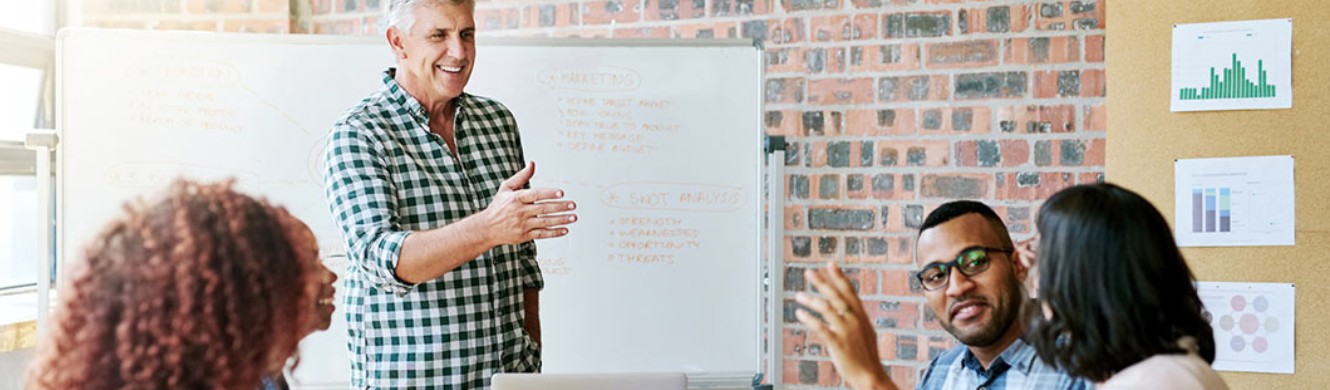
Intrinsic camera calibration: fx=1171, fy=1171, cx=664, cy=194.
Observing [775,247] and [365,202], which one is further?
[775,247]

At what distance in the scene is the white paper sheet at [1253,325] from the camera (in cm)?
263

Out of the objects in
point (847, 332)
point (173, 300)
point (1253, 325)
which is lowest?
point (1253, 325)

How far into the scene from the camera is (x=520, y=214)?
1.91 metres

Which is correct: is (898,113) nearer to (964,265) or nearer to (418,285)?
(964,265)

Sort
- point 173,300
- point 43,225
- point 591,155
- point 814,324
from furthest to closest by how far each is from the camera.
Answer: point 591,155 < point 43,225 < point 814,324 < point 173,300

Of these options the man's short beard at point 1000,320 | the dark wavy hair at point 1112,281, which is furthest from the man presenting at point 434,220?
the dark wavy hair at point 1112,281

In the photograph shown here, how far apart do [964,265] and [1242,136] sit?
1.09 metres

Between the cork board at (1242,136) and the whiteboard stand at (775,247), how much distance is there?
77 centimetres

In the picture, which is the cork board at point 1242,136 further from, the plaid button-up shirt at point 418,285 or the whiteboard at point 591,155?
the plaid button-up shirt at point 418,285

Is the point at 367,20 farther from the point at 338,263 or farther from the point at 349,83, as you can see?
the point at 338,263

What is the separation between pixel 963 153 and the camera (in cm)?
299

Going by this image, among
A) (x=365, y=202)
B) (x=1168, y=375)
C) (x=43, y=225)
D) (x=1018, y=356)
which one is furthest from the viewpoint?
(x=43, y=225)

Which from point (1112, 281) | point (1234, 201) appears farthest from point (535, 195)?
point (1234, 201)

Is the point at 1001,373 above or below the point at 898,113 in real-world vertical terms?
below
